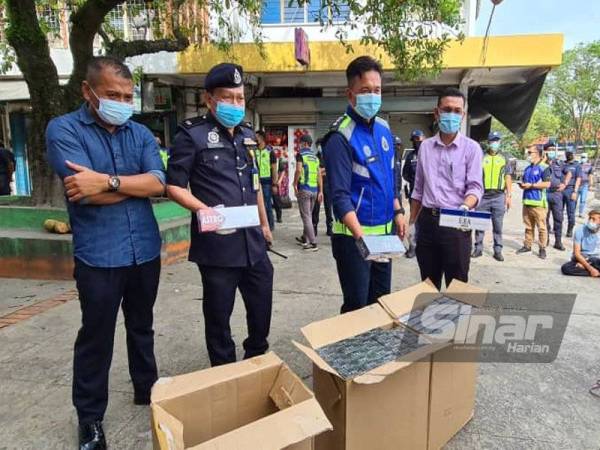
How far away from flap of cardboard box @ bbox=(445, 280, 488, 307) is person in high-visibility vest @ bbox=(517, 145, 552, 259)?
503cm

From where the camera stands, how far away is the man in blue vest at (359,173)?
234 centimetres

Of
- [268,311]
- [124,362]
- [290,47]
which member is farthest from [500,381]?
[290,47]

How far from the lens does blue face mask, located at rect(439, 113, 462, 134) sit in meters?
2.92

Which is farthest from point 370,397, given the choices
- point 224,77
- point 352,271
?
point 224,77

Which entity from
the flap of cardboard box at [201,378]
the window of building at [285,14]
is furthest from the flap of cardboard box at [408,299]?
the window of building at [285,14]

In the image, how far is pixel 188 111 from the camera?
11.5m

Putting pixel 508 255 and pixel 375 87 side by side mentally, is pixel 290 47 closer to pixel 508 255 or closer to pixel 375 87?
pixel 508 255

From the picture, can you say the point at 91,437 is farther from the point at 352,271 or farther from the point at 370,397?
the point at 352,271

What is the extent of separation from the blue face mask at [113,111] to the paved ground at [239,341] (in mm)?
1586

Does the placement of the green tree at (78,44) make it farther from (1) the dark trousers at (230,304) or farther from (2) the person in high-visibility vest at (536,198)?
(1) the dark trousers at (230,304)

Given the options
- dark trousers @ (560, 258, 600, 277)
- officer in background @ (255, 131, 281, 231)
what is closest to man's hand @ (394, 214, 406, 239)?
dark trousers @ (560, 258, 600, 277)

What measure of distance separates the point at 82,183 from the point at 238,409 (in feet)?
3.75

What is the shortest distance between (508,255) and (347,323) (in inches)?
220

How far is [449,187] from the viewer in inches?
116
